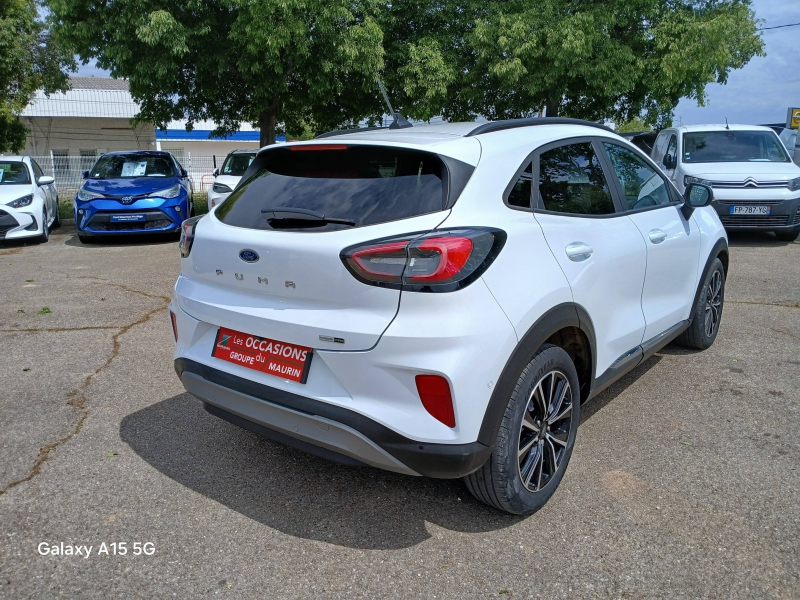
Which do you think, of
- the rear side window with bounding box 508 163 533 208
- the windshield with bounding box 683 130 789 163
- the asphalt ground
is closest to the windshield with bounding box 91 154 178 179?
the asphalt ground

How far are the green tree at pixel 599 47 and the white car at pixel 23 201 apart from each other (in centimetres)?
970

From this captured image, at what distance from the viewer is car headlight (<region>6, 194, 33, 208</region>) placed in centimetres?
1189

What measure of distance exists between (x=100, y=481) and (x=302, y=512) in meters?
1.06

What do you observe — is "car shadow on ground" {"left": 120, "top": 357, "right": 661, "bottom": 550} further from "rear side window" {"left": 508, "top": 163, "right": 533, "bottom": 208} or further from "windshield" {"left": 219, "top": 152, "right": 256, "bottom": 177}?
A: "windshield" {"left": 219, "top": 152, "right": 256, "bottom": 177}

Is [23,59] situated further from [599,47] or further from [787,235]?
[787,235]

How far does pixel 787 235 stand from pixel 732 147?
179cm

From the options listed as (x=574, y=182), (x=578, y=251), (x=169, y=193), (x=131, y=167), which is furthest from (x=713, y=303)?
(x=131, y=167)

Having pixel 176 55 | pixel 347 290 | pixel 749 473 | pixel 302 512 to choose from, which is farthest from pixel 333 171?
pixel 176 55

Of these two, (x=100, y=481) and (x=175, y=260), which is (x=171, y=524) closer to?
(x=100, y=481)

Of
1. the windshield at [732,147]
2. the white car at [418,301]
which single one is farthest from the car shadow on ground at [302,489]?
the windshield at [732,147]

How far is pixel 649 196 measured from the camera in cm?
432

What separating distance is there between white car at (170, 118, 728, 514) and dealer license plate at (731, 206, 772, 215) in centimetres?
864

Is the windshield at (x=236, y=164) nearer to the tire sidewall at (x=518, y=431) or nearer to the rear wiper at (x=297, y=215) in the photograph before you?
the rear wiper at (x=297, y=215)

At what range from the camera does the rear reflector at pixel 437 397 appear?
2572 mm
